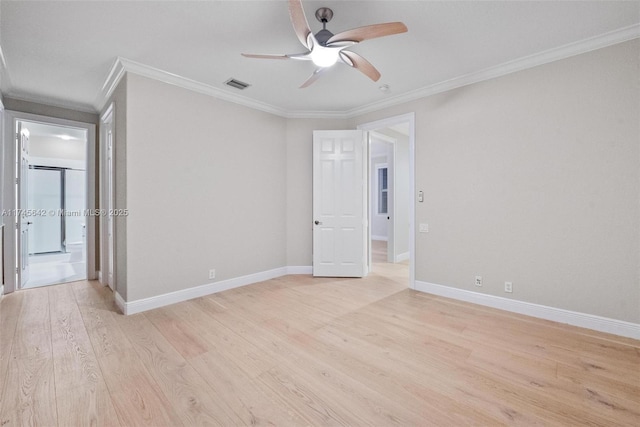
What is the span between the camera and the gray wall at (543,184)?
8.16ft

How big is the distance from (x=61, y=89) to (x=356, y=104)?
→ 402 cm

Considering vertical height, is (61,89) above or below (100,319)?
above

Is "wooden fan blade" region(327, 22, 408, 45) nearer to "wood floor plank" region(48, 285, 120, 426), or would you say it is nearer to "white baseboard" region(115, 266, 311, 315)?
"wood floor plank" region(48, 285, 120, 426)

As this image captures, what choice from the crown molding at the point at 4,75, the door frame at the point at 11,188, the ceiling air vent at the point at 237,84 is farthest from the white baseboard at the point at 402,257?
the crown molding at the point at 4,75

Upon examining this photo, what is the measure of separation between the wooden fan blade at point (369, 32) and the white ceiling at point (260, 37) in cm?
31

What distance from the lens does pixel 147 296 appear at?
314cm

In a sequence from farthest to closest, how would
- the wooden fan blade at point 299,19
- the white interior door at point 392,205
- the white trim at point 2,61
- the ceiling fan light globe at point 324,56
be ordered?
the white interior door at point 392,205 → the white trim at point 2,61 → the ceiling fan light globe at point 324,56 → the wooden fan blade at point 299,19

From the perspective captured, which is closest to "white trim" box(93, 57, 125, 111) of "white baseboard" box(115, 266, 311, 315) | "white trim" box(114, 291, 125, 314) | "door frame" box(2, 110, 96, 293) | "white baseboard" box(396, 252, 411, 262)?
"door frame" box(2, 110, 96, 293)

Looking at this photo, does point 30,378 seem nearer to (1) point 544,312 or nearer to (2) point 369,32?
(2) point 369,32

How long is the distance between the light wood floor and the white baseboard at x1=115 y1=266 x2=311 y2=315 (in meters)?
0.13

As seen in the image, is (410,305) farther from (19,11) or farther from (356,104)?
(19,11)

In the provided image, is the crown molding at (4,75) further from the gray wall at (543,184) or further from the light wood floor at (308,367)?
the gray wall at (543,184)

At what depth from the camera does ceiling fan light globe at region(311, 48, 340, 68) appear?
2.21m

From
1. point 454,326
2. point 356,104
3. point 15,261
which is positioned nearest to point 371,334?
point 454,326
